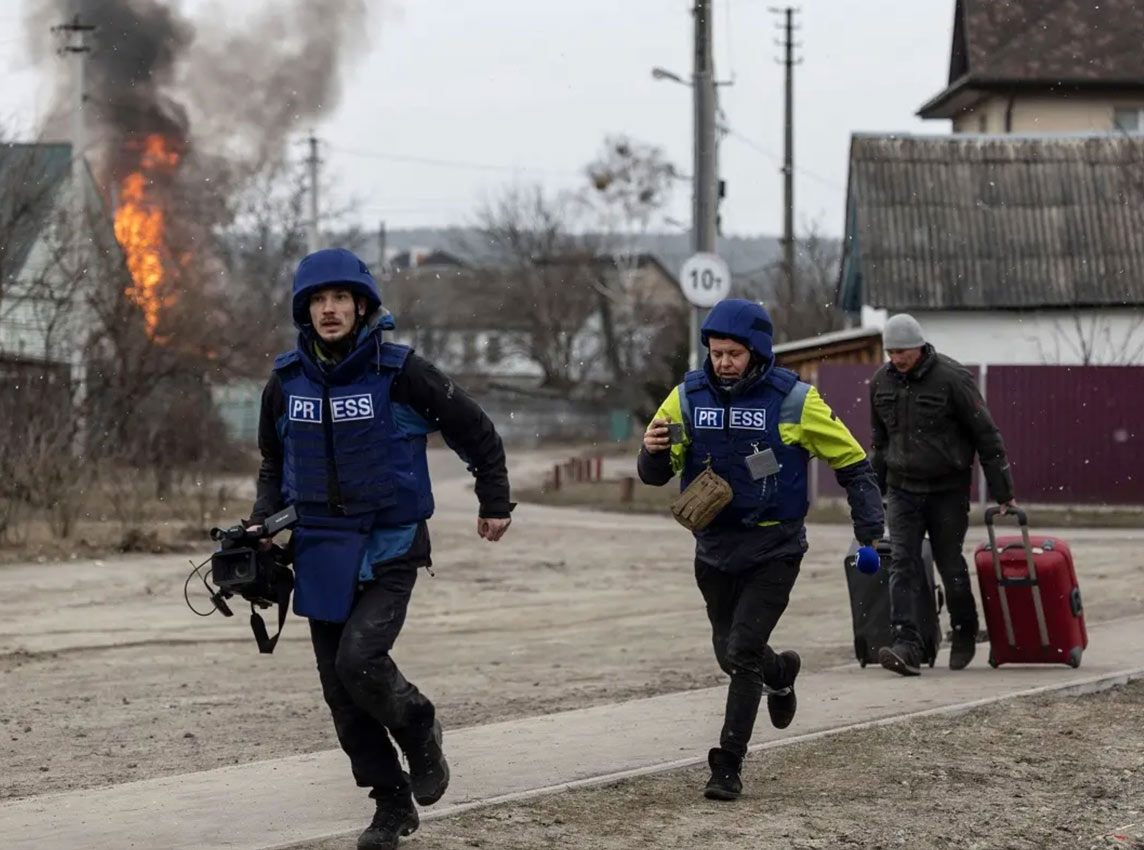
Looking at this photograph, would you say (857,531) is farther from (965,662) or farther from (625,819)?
(965,662)

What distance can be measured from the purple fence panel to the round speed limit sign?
546 centimetres

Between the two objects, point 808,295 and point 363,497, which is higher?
point 808,295

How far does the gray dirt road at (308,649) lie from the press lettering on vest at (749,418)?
2.69 m

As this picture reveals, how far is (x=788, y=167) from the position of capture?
52.1 meters

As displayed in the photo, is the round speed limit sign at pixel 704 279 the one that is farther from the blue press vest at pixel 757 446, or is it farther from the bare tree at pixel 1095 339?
the blue press vest at pixel 757 446

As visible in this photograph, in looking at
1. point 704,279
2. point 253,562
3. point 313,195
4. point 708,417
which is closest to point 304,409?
point 253,562

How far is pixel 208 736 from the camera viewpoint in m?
9.37

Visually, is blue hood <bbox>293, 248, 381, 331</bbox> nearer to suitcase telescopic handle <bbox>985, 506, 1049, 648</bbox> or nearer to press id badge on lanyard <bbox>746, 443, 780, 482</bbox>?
press id badge on lanyard <bbox>746, 443, 780, 482</bbox>

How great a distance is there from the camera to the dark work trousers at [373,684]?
6.12 m

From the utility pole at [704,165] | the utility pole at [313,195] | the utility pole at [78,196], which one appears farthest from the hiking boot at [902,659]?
the utility pole at [313,195]

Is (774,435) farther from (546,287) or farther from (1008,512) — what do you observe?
Result: (546,287)

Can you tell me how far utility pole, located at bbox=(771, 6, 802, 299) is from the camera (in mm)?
46441

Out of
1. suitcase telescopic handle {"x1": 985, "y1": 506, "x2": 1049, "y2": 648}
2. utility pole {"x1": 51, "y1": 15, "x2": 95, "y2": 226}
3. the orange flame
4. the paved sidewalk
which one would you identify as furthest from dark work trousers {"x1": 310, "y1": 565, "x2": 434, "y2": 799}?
utility pole {"x1": 51, "y1": 15, "x2": 95, "y2": 226}

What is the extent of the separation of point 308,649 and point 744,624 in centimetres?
665
